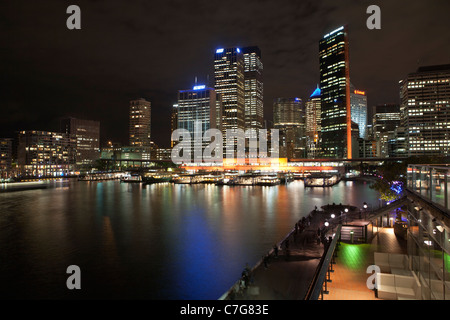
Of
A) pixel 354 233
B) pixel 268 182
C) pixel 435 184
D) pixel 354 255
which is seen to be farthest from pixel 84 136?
pixel 435 184

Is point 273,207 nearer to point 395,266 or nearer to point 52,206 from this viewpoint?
point 395,266

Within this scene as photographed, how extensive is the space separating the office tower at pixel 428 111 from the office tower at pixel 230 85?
87201 millimetres

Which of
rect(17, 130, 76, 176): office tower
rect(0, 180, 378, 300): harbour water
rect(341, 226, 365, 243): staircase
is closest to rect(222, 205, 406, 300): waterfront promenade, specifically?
rect(341, 226, 365, 243): staircase

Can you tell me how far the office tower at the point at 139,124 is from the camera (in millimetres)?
187000

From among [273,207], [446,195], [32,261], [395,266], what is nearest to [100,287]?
[32,261]

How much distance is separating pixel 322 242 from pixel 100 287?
11671 millimetres

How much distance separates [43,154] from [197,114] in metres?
75.3

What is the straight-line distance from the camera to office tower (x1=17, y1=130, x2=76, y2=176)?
127188 mm

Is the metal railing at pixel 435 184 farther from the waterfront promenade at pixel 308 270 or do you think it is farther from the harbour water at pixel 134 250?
the harbour water at pixel 134 250

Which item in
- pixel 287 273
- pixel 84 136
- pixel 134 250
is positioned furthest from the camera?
pixel 84 136

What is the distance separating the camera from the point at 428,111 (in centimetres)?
11206

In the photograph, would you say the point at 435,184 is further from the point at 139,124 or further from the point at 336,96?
the point at 139,124

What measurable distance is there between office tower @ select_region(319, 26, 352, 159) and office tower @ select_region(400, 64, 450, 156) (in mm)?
30891
